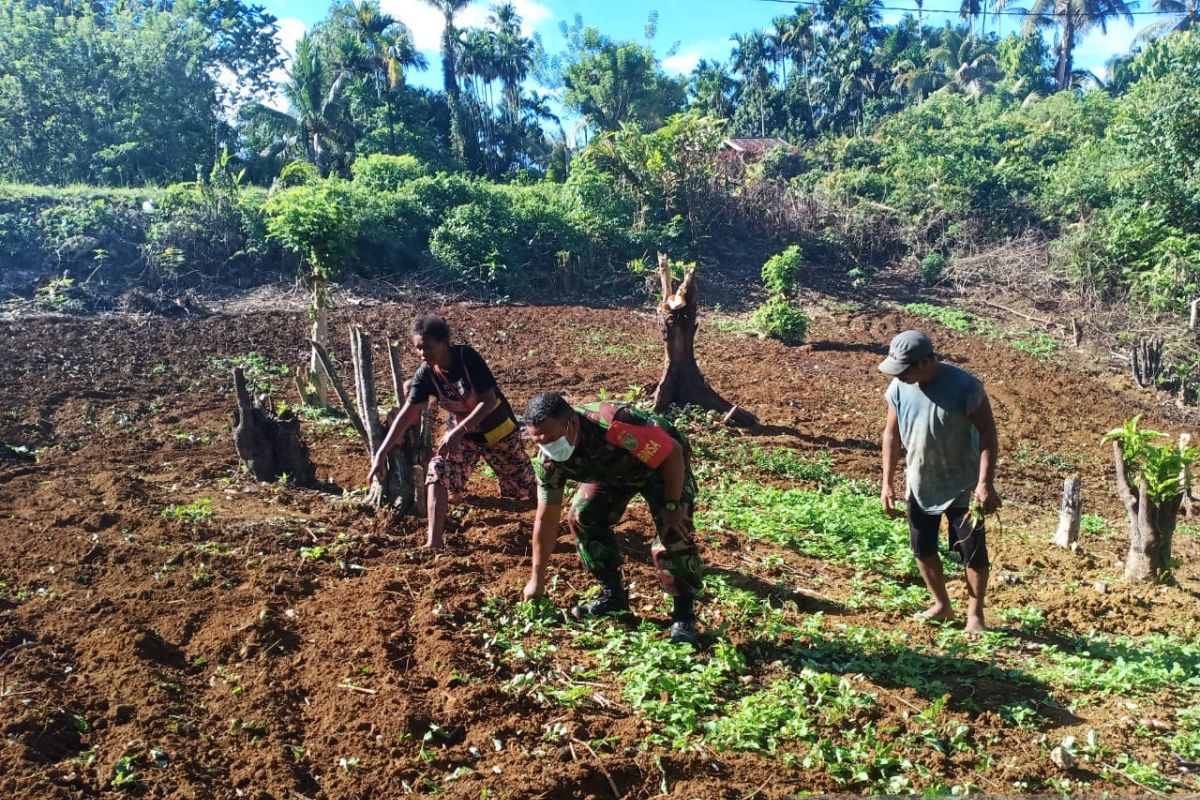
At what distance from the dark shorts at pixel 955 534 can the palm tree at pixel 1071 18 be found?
4927cm

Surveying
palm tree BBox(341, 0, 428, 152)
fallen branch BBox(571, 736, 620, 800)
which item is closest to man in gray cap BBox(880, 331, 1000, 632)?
fallen branch BBox(571, 736, 620, 800)

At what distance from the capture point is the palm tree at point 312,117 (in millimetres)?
27000

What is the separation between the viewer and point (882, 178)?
2183 cm

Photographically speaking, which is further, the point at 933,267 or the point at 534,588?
the point at 933,267

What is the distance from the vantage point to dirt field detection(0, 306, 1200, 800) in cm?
315

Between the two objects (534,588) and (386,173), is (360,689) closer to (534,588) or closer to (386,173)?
(534,588)

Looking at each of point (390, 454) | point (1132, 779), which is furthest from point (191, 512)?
point (1132, 779)

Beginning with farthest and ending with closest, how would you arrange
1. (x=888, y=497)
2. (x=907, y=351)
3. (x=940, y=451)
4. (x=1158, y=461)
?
(x=1158, y=461) < (x=888, y=497) < (x=940, y=451) < (x=907, y=351)

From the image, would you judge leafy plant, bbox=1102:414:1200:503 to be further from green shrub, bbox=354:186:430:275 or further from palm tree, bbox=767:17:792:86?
palm tree, bbox=767:17:792:86

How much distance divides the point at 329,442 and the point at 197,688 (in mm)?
4381

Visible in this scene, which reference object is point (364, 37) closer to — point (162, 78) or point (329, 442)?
point (162, 78)

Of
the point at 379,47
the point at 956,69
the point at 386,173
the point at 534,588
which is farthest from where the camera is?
the point at 956,69

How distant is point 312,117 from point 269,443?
24395mm

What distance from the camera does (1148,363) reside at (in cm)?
1261
